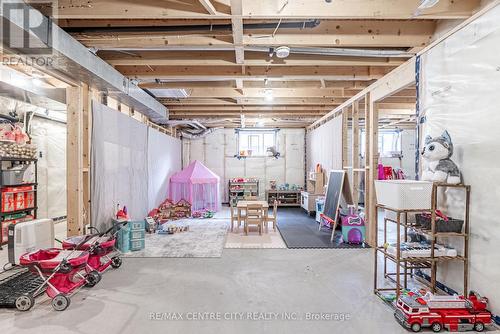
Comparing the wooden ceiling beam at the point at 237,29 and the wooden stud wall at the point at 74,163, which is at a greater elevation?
the wooden ceiling beam at the point at 237,29

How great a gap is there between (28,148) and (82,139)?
2276 mm

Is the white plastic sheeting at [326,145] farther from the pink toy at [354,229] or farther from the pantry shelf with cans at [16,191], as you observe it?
the pantry shelf with cans at [16,191]

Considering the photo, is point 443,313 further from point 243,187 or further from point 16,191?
point 243,187

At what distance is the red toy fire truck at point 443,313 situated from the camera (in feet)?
8.02

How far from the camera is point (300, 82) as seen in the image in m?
5.55

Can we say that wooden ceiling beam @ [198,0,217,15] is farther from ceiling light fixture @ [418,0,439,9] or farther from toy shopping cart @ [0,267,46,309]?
toy shopping cart @ [0,267,46,309]

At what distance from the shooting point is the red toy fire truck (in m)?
2.45

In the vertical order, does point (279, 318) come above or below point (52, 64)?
below

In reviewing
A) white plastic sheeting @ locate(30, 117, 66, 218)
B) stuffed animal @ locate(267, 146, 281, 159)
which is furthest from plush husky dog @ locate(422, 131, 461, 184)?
white plastic sheeting @ locate(30, 117, 66, 218)

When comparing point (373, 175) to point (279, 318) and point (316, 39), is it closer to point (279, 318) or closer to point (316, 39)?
point (316, 39)

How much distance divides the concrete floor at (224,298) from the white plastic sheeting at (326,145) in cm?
303

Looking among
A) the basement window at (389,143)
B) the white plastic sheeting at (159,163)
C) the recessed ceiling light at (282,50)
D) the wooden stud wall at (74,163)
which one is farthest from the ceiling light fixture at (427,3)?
the basement window at (389,143)

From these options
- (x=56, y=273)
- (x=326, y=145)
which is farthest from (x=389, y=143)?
(x=56, y=273)

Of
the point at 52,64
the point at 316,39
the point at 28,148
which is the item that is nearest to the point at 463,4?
the point at 316,39
